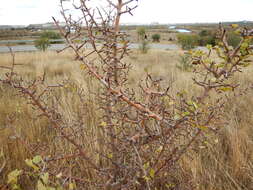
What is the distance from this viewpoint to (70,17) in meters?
0.72

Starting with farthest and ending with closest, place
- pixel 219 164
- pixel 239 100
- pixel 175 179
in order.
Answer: pixel 239 100 → pixel 219 164 → pixel 175 179

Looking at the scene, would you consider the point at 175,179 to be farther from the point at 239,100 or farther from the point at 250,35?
the point at 239,100

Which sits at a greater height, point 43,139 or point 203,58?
point 203,58

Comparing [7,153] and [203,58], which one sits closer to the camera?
[203,58]

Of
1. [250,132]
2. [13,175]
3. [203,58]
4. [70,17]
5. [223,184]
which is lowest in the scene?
[223,184]

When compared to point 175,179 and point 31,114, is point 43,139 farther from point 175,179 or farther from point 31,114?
point 175,179

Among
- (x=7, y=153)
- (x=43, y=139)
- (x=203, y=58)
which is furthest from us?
(x=43, y=139)

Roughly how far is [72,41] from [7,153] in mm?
1325

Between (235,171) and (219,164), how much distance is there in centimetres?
13

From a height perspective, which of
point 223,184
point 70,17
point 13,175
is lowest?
point 223,184

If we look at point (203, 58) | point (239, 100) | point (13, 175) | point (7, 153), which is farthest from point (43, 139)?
point (239, 100)

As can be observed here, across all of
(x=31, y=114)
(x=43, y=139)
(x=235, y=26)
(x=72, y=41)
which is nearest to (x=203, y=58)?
(x=235, y=26)

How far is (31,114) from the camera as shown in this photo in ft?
7.16

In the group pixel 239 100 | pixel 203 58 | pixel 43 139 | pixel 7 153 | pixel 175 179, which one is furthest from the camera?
pixel 239 100
